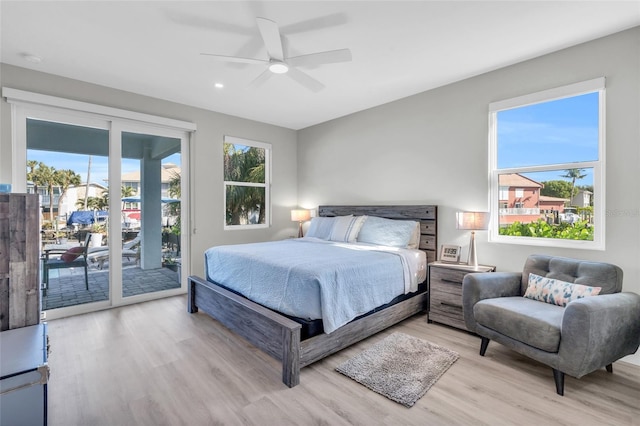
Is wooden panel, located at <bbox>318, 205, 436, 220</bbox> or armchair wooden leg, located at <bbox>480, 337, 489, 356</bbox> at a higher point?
wooden panel, located at <bbox>318, 205, 436, 220</bbox>

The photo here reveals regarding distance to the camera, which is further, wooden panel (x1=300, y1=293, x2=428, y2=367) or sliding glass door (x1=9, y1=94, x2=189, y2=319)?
sliding glass door (x1=9, y1=94, x2=189, y2=319)

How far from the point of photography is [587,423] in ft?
5.75

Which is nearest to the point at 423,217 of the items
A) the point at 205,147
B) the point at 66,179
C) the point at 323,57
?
the point at 323,57

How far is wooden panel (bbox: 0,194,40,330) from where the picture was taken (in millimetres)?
1864

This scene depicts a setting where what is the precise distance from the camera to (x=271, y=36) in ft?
7.47

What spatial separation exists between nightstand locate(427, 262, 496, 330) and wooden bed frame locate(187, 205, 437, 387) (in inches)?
8.5

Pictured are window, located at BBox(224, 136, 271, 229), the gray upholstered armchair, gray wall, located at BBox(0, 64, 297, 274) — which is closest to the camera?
the gray upholstered armchair

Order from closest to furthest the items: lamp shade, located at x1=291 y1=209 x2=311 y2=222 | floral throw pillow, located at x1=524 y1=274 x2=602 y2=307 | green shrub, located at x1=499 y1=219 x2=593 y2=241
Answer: floral throw pillow, located at x1=524 y1=274 x2=602 y2=307, green shrub, located at x1=499 y1=219 x2=593 y2=241, lamp shade, located at x1=291 y1=209 x2=311 y2=222

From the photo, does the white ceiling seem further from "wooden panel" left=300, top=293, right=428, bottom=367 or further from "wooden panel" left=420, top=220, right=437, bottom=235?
"wooden panel" left=300, top=293, right=428, bottom=367

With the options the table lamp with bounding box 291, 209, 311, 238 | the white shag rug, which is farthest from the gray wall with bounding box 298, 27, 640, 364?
the white shag rug

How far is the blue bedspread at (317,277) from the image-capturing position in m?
2.35

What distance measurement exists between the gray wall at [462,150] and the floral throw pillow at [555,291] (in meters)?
0.51

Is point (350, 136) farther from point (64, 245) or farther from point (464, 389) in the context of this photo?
point (64, 245)

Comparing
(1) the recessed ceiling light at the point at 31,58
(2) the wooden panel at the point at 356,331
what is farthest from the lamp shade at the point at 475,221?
(1) the recessed ceiling light at the point at 31,58
